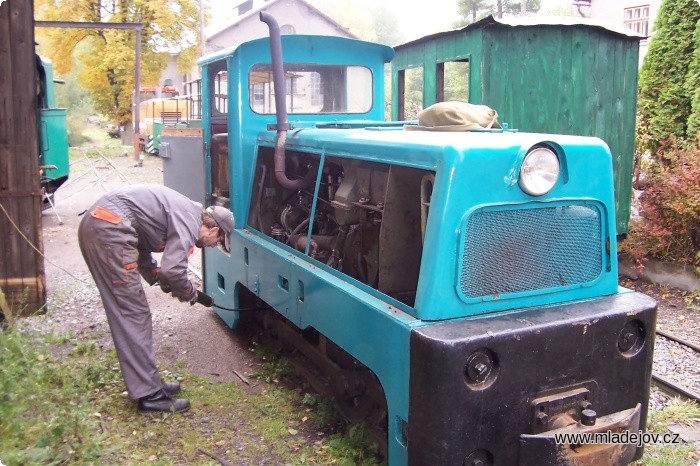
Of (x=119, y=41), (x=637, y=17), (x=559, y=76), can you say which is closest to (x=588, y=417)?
(x=559, y=76)

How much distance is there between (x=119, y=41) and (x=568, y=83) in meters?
23.2

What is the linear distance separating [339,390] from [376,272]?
0.79 metres

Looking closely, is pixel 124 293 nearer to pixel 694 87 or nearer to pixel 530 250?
pixel 530 250

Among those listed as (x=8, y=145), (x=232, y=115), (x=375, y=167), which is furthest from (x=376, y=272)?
(x=8, y=145)

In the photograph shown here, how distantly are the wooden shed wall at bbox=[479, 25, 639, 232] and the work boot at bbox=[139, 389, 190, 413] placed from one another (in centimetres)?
533

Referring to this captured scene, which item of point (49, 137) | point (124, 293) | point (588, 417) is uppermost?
point (49, 137)

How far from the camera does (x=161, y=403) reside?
437 cm

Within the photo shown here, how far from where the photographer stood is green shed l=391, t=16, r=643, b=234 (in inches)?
324

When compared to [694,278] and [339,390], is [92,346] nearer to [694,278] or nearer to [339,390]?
[339,390]

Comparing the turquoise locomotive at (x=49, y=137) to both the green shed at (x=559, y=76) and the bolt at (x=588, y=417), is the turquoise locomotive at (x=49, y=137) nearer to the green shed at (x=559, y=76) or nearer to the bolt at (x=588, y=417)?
the green shed at (x=559, y=76)

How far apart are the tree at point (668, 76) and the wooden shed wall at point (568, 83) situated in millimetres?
1115

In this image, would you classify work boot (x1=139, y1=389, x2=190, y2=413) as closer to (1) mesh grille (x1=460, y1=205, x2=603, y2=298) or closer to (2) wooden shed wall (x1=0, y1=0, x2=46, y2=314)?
(2) wooden shed wall (x1=0, y1=0, x2=46, y2=314)

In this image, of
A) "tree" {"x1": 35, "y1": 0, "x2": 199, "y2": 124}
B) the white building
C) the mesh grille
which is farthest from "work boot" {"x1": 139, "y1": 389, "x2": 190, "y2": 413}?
"tree" {"x1": 35, "y1": 0, "x2": 199, "y2": 124}

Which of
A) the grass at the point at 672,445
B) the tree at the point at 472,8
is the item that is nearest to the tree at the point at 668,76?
the grass at the point at 672,445
